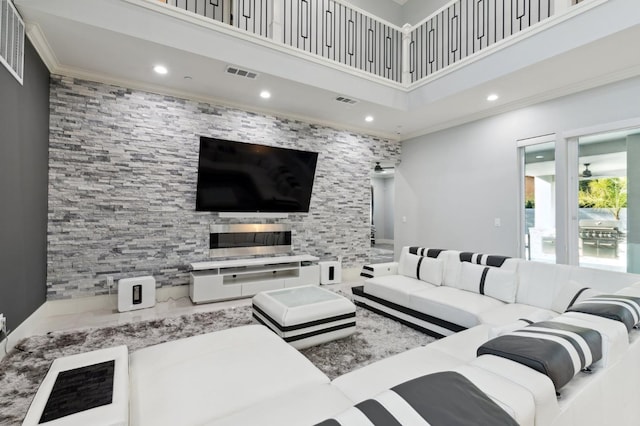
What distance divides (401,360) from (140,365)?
55.5 inches

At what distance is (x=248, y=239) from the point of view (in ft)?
16.1

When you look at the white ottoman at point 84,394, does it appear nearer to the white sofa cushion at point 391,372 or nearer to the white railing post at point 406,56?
the white sofa cushion at point 391,372

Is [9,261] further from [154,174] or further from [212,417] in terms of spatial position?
[212,417]

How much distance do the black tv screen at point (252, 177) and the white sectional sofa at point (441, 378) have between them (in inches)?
110

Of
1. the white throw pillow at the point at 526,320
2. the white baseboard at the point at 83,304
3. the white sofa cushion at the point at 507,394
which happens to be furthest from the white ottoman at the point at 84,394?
the white baseboard at the point at 83,304

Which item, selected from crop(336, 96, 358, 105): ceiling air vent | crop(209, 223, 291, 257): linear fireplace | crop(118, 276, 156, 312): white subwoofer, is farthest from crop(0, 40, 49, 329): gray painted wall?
crop(336, 96, 358, 105): ceiling air vent

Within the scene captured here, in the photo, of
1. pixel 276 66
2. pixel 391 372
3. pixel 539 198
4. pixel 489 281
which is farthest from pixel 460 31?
pixel 391 372

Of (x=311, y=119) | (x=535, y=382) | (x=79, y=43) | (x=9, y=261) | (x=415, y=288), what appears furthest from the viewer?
(x=311, y=119)

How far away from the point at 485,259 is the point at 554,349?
2414 millimetres

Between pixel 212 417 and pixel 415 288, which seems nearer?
pixel 212 417

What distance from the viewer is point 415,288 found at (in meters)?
3.37

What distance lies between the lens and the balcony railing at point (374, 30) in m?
4.62

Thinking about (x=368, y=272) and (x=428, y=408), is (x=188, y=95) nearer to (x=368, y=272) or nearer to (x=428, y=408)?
(x=368, y=272)

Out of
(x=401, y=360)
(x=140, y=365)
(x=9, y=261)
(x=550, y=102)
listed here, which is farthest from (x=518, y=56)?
(x=9, y=261)
